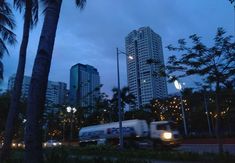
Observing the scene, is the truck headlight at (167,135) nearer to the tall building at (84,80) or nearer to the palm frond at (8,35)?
the palm frond at (8,35)

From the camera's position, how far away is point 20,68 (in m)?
16.8

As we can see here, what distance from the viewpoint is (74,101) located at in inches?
2591

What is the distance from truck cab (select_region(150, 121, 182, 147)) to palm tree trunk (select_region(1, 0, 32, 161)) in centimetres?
2095

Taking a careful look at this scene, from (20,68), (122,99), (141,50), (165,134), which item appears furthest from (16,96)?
(122,99)

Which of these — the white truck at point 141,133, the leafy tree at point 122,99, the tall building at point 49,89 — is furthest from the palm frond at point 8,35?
the leafy tree at point 122,99

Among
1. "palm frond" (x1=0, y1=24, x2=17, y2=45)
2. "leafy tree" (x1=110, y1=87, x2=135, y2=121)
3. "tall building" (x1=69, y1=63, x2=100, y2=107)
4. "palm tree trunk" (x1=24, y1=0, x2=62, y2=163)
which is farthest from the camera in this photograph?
"tall building" (x1=69, y1=63, x2=100, y2=107)

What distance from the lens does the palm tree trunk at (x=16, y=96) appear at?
15405 millimetres

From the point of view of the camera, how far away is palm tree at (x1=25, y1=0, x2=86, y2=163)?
28.3 ft

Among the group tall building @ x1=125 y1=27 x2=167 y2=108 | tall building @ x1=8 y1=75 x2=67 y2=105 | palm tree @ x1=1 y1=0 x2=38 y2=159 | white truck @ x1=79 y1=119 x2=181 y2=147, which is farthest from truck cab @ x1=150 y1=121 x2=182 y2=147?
palm tree @ x1=1 y1=0 x2=38 y2=159

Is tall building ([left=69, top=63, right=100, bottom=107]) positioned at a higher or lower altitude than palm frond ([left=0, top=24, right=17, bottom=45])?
higher

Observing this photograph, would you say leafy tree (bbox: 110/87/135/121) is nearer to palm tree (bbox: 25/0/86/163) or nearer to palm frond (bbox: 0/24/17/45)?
palm frond (bbox: 0/24/17/45)

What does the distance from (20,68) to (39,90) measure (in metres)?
8.21

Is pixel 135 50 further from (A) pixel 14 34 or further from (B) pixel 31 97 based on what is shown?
(B) pixel 31 97

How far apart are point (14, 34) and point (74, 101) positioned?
4478cm
